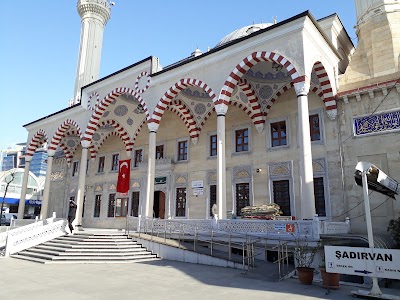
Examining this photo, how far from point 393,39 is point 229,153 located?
7490mm

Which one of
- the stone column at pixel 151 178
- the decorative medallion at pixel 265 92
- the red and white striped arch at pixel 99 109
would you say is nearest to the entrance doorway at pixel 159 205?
the stone column at pixel 151 178

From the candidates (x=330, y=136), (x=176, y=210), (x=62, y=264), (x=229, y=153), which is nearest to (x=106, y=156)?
(x=176, y=210)

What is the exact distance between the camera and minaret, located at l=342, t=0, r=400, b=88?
10.7 metres

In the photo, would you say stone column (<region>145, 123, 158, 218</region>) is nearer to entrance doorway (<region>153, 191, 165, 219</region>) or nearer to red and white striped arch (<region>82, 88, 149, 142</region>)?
entrance doorway (<region>153, 191, 165, 219</region>)

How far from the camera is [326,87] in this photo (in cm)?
1093

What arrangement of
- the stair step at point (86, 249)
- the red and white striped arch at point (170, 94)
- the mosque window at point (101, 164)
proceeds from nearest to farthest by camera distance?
the stair step at point (86, 249) < the red and white striped arch at point (170, 94) < the mosque window at point (101, 164)

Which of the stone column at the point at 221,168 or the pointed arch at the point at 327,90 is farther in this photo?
the pointed arch at the point at 327,90

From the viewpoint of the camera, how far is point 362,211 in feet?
32.1

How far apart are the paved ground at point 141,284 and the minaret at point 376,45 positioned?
7732mm

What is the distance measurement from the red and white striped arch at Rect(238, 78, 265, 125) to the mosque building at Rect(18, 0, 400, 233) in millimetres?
44

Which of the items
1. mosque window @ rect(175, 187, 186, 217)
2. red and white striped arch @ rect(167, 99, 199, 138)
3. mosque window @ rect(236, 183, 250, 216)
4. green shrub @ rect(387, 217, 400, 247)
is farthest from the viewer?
red and white striped arch @ rect(167, 99, 199, 138)

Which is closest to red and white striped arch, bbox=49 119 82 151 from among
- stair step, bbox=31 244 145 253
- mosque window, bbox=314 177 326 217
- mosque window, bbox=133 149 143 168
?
mosque window, bbox=133 149 143 168

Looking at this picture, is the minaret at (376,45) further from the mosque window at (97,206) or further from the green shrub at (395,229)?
the mosque window at (97,206)

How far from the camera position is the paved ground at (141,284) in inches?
195
